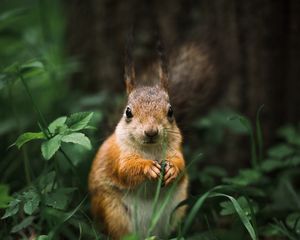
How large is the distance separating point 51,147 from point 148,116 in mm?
523

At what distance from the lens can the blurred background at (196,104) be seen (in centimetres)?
260

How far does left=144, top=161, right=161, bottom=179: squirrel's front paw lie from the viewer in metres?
2.31

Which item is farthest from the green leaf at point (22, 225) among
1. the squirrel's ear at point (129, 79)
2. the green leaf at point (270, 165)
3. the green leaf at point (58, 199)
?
the green leaf at point (270, 165)

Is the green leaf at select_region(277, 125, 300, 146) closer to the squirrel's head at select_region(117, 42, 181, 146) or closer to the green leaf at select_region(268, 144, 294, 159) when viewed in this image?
the green leaf at select_region(268, 144, 294, 159)

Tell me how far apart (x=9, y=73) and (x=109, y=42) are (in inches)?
59.2

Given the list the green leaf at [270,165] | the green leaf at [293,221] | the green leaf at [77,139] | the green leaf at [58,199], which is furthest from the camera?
the green leaf at [270,165]

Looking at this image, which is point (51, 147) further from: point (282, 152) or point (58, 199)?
point (282, 152)

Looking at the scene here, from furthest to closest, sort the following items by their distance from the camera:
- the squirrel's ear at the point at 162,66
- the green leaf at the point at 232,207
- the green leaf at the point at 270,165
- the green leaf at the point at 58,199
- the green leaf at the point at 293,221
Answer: the green leaf at the point at 270,165, the squirrel's ear at the point at 162,66, the green leaf at the point at 293,221, the green leaf at the point at 232,207, the green leaf at the point at 58,199

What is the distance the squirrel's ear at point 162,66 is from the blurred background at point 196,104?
0.35m

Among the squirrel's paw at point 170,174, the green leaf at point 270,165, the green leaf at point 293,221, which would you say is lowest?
the green leaf at point 293,221

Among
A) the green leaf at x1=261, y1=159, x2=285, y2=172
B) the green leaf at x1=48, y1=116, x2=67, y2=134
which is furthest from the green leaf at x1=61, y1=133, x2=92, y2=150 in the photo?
the green leaf at x1=261, y1=159, x2=285, y2=172

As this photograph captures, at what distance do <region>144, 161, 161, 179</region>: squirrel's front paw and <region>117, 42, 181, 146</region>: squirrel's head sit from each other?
0.10 meters

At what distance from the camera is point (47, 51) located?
3.91 meters

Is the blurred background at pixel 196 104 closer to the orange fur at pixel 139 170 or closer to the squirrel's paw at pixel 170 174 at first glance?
the orange fur at pixel 139 170
